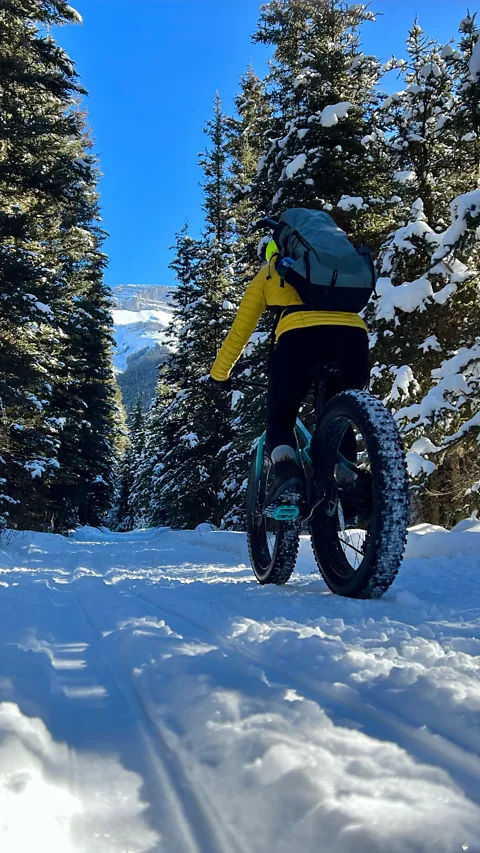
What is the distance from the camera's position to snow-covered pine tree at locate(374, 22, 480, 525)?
6.05 metres

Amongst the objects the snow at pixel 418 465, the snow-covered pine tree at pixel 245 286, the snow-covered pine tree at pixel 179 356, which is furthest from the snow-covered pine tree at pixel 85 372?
the snow at pixel 418 465

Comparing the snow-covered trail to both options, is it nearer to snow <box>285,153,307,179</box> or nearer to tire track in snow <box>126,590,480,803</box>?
tire track in snow <box>126,590,480,803</box>

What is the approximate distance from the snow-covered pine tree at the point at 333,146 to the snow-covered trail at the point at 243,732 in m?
9.67

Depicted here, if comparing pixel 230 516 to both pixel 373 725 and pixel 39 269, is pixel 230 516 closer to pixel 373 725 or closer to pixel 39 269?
pixel 39 269

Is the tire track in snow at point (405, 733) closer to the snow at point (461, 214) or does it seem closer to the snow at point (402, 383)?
the snow at point (461, 214)

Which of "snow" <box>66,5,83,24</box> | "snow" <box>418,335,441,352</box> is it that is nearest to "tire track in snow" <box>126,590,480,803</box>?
"snow" <box>418,335,441,352</box>

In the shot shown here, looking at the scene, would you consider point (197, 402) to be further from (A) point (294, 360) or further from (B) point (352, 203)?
(A) point (294, 360)

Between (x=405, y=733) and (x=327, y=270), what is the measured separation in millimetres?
2190

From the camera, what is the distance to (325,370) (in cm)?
295

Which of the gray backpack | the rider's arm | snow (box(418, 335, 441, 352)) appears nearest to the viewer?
the gray backpack

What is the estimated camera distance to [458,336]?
842 cm

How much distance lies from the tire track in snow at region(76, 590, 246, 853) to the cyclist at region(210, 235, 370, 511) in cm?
184

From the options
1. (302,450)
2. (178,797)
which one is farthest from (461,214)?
(178,797)

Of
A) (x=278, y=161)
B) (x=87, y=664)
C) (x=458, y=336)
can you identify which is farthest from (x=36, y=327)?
(x=87, y=664)
